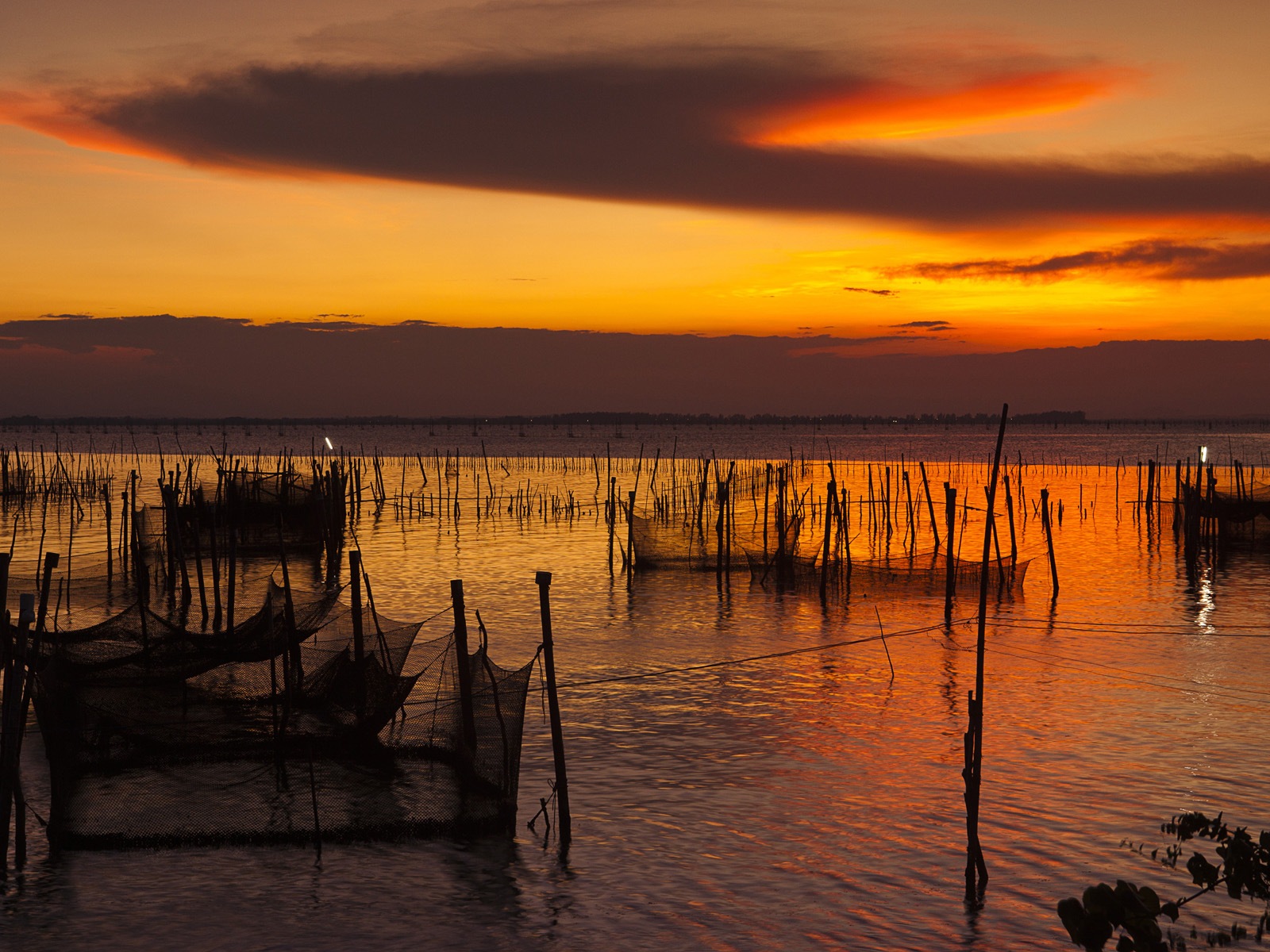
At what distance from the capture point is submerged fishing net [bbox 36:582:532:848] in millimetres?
7648

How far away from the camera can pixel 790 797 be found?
856 cm

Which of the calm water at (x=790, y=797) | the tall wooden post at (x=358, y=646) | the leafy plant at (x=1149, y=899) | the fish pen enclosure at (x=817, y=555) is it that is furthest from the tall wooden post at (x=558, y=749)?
the fish pen enclosure at (x=817, y=555)

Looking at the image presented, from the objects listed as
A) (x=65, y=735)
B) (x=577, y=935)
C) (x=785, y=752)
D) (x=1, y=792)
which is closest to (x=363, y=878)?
(x=577, y=935)

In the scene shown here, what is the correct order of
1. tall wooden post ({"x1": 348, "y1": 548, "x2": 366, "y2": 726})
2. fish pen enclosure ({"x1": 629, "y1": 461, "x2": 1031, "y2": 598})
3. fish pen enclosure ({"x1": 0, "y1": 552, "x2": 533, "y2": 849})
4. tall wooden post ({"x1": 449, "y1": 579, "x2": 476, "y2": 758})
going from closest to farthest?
fish pen enclosure ({"x1": 0, "y1": 552, "x2": 533, "y2": 849})
tall wooden post ({"x1": 449, "y1": 579, "x2": 476, "y2": 758})
tall wooden post ({"x1": 348, "y1": 548, "x2": 366, "y2": 726})
fish pen enclosure ({"x1": 629, "y1": 461, "x2": 1031, "y2": 598})

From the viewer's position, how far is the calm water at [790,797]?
6.41 m

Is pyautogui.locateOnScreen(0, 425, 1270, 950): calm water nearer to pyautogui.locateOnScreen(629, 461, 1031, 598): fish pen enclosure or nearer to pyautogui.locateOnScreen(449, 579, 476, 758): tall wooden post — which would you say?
pyautogui.locateOnScreen(629, 461, 1031, 598): fish pen enclosure

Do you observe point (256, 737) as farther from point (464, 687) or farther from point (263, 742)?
point (464, 687)

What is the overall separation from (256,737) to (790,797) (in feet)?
12.7

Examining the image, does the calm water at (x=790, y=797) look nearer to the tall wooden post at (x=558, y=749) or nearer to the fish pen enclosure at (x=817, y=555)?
the tall wooden post at (x=558, y=749)

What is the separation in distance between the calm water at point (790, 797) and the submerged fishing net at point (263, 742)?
0.32 metres

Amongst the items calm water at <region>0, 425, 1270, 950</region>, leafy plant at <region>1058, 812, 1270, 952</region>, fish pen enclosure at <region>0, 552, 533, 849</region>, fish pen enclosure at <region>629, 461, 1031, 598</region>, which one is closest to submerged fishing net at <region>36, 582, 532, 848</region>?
fish pen enclosure at <region>0, 552, 533, 849</region>

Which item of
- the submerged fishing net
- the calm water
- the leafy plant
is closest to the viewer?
the leafy plant

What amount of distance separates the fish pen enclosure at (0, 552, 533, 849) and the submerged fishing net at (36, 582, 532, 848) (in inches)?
0.5

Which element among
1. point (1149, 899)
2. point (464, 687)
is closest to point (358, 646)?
point (464, 687)
